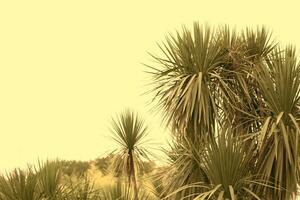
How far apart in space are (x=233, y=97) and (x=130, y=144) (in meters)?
4.32

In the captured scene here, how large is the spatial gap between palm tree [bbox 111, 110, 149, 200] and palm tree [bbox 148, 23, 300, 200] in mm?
3303

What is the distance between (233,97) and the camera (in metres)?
7.31

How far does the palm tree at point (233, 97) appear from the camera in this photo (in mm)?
6043

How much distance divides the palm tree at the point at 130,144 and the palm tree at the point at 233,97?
3303mm

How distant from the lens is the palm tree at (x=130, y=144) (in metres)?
11.0

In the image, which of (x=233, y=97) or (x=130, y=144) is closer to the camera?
(x=233, y=97)

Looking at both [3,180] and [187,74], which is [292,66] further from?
[3,180]

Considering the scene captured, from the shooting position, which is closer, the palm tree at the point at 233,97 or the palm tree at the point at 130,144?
the palm tree at the point at 233,97

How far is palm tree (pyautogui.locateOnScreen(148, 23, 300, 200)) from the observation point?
6043 millimetres

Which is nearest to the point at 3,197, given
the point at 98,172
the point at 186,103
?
the point at 186,103

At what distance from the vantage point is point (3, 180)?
5387 millimetres

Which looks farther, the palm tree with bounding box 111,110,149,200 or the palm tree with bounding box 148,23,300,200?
the palm tree with bounding box 111,110,149,200

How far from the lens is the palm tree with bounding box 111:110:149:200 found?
11.0 m

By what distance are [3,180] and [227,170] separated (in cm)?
273
